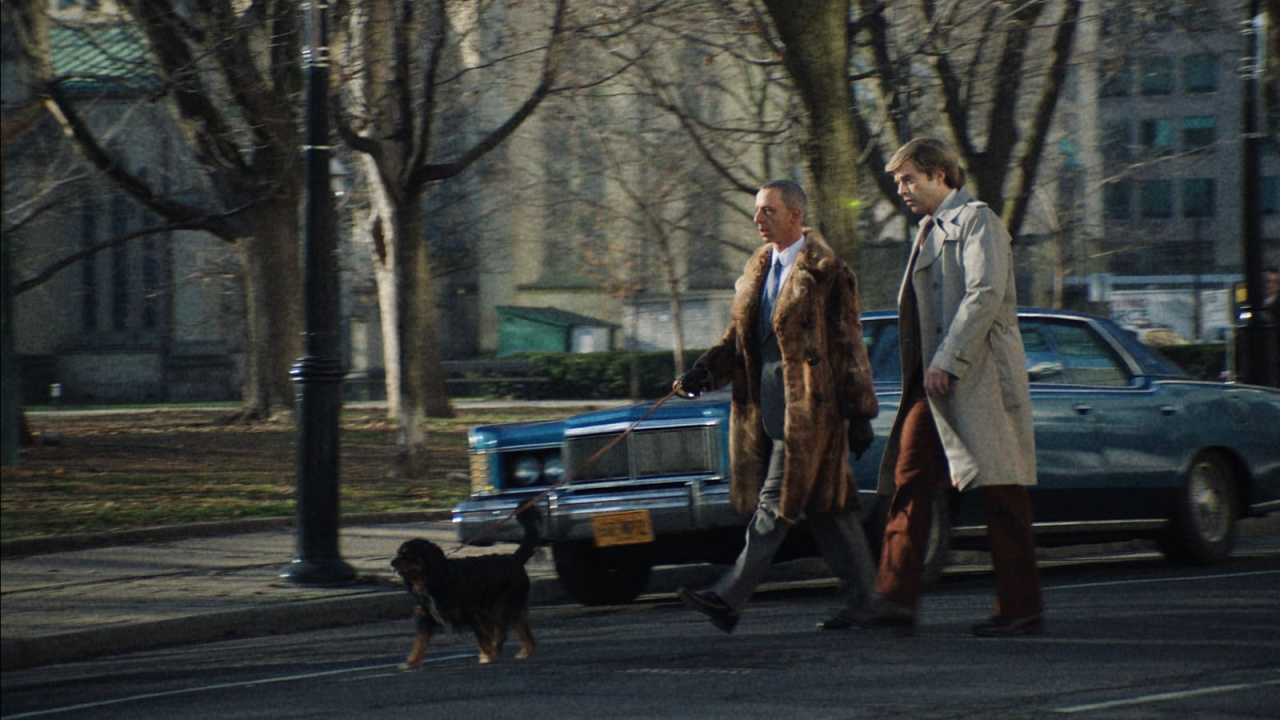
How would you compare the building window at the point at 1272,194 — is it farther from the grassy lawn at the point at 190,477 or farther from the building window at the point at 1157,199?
the grassy lawn at the point at 190,477

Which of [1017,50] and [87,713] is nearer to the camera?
[87,713]

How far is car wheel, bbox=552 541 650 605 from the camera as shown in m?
9.05

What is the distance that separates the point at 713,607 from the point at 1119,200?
5951cm

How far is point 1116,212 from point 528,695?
6040 cm

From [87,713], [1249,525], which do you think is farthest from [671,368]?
[87,713]

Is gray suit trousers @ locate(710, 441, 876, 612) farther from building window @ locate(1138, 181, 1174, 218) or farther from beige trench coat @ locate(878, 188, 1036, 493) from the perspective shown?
building window @ locate(1138, 181, 1174, 218)

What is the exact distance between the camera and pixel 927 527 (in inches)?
277

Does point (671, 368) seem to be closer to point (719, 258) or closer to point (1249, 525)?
point (719, 258)

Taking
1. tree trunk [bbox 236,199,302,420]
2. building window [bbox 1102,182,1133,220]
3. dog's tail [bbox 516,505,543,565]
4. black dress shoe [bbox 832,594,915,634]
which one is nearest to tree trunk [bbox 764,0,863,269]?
dog's tail [bbox 516,505,543,565]

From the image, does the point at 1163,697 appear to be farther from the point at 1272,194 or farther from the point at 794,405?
the point at 1272,194

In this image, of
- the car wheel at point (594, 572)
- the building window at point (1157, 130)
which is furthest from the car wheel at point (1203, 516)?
the building window at point (1157, 130)

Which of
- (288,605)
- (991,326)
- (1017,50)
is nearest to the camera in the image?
(991,326)

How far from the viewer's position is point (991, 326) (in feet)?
22.4

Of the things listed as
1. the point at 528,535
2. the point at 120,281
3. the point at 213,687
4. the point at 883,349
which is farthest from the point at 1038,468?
the point at 120,281
